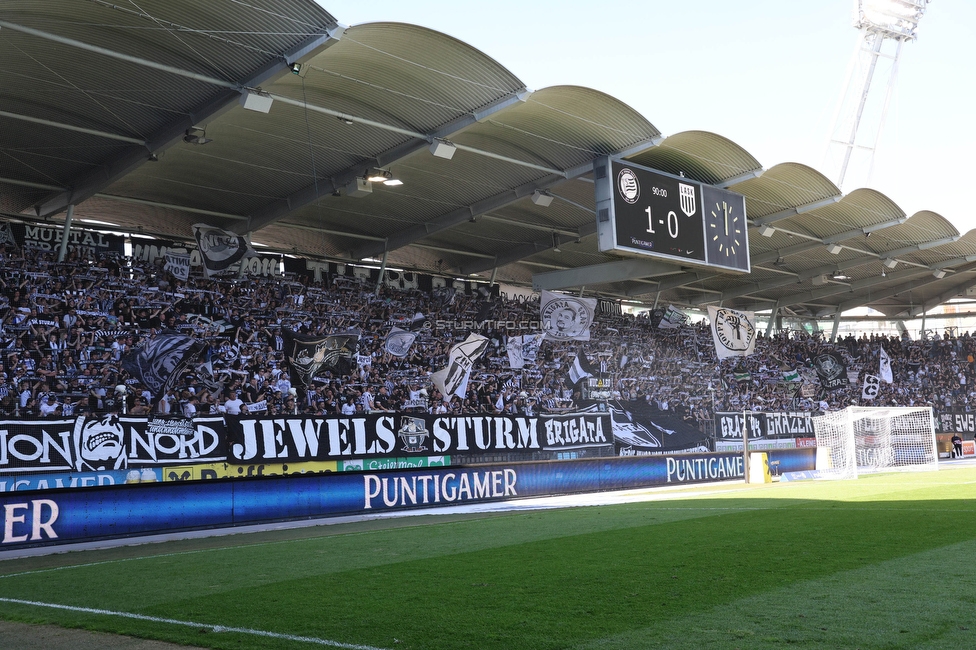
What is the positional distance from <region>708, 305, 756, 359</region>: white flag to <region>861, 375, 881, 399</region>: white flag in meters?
9.44

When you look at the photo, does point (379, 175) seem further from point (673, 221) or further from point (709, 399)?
point (709, 399)

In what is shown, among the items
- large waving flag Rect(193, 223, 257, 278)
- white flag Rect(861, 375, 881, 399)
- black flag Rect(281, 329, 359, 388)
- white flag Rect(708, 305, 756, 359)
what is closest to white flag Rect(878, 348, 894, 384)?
white flag Rect(861, 375, 881, 399)

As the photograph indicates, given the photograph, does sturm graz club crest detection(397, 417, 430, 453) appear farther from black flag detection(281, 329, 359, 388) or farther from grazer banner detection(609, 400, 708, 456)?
grazer banner detection(609, 400, 708, 456)

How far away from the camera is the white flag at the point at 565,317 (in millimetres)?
31750

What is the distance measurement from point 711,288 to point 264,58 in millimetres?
31864

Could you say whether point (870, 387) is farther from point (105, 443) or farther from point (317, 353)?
point (105, 443)

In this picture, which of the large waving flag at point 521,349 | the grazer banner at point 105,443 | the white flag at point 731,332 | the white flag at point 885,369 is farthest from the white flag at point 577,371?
the white flag at point 885,369

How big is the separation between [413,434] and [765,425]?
16.9 meters

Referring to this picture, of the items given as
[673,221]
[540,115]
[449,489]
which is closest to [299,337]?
[449,489]

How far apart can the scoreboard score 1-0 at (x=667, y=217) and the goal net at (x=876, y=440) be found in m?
8.29

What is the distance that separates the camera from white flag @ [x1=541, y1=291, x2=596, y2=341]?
3175cm

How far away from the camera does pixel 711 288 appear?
4528 cm

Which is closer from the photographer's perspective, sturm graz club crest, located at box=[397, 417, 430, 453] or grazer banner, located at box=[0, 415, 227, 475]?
grazer banner, located at box=[0, 415, 227, 475]

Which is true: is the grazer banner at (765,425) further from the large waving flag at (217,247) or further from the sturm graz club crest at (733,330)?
the large waving flag at (217,247)
